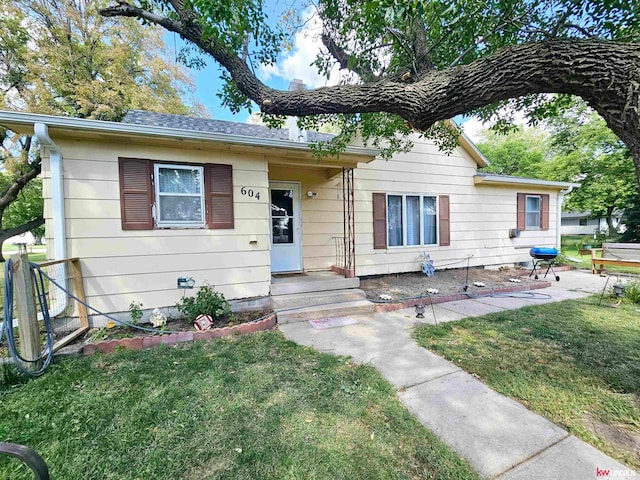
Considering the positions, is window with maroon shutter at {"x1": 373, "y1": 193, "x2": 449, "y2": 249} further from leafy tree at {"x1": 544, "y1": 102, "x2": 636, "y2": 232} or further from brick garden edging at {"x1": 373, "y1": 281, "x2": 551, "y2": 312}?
leafy tree at {"x1": 544, "y1": 102, "x2": 636, "y2": 232}

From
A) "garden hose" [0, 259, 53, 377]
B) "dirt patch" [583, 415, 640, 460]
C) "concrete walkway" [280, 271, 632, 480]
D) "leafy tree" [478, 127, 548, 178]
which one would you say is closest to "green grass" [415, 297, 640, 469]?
"dirt patch" [583, 415, 640, 460]

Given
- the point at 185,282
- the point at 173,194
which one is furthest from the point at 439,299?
the point at 173,194

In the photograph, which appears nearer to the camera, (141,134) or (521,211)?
(141,134)

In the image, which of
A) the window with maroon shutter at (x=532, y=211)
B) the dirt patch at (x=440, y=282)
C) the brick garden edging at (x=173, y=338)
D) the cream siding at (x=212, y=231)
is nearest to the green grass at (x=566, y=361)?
the dirt patch at (x=440, y=282)

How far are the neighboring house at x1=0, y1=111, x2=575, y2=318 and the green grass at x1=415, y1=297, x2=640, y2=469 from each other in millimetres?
2612

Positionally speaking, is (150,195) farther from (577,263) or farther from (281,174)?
(577,263)

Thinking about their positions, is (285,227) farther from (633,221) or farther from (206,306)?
(633,221)

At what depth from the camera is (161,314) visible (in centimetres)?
402

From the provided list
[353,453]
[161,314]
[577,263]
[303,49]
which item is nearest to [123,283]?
[161,314]

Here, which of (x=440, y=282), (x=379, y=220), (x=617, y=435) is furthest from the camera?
(x=379, y=220)

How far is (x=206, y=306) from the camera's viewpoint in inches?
161

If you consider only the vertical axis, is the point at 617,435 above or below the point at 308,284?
below

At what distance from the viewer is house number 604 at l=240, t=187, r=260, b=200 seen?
4.66m
